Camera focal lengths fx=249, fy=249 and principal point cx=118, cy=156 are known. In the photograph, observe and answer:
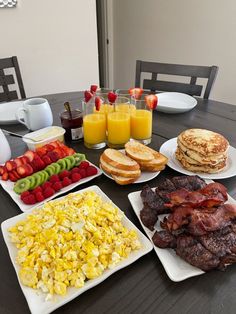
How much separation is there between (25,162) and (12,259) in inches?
17.3

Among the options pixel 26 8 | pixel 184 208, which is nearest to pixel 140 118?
pixel 184 208

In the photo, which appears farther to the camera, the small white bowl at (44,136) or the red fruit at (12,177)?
the small white bowl at (44,136)

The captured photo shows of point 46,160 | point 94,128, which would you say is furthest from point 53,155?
point 94,128

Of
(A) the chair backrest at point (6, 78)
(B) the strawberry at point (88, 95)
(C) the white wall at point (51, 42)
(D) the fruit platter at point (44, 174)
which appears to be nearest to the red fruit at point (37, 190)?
(D) the fruit platter at point (44, 174)

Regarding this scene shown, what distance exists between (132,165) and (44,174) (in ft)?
1.09

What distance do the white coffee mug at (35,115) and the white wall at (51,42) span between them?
1.18 metres

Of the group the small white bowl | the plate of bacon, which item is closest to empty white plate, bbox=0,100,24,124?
the small white bowl

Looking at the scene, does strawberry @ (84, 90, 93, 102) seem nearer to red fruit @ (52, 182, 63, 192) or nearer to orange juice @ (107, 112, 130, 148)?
orange juice @ (107, 112, 130, 148)

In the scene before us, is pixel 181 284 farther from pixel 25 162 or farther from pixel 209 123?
pixel 209 123

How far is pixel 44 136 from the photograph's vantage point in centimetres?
116

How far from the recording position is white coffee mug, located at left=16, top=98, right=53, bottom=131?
4.05 feet

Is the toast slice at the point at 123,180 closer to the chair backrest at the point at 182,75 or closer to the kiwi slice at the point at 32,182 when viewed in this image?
the kiwi slice at the point at 32,182

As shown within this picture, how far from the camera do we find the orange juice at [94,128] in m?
1.14

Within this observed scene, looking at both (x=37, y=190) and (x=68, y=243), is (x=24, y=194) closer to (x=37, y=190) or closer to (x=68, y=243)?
(x=37, y=190)
